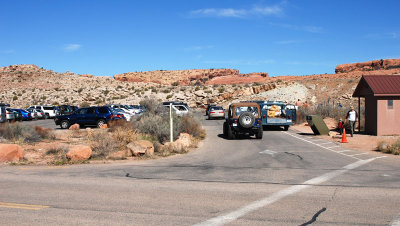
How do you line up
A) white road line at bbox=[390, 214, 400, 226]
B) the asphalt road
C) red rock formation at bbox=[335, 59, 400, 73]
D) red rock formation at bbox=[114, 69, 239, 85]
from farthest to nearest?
red rock formation at bbox=[114, 69, 239, 85] → red rock formation at bbox=[335, 59, 400, 73] → the asphalt road → white road line at bbox=[390, 214, 400, 226]

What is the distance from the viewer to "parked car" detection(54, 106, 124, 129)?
28.4 metres

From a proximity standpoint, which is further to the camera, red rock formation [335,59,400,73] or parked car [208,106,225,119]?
red rock formation [335,59,400,73]

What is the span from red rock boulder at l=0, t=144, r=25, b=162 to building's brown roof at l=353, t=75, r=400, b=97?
17.7 m

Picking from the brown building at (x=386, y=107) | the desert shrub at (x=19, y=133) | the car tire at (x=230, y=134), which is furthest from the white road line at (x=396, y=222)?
the brown building at (x=386, y=107)

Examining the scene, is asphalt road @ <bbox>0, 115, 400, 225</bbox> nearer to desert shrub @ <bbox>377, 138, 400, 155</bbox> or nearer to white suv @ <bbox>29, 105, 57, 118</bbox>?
desert shrub @ <bbox>377, 138, 400, 155</bbox>

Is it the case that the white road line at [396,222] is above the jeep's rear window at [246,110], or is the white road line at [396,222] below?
below

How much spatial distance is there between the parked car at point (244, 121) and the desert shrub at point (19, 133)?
31.5ft

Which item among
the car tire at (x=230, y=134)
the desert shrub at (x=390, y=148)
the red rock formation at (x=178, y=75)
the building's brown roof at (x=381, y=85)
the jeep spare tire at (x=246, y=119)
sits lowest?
the desert shrub at (x=390, y=148)

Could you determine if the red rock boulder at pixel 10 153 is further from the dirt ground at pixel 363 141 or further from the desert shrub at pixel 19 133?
the dirt ground at pixel 363 141

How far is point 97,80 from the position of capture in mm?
93562

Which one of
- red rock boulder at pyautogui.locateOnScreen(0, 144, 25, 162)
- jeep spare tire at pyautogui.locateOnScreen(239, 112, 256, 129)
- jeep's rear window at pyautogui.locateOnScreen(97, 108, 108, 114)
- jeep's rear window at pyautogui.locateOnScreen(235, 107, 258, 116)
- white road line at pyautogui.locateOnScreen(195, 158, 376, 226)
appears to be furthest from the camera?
jeep's rear window at pyautogui.locateOnScreen(97, 108, 108, 114)

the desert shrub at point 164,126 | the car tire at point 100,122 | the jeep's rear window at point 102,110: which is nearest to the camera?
the desert shrub at point 164,126

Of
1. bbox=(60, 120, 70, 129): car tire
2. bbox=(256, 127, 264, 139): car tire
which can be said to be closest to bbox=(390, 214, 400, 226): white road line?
bbox=(256, 127, 264, 139): car tire

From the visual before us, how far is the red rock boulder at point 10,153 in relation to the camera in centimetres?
1385
